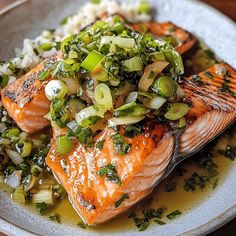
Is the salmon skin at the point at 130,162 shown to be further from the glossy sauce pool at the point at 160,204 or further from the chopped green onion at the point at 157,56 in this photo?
the chopped green onion at the point at 157,56

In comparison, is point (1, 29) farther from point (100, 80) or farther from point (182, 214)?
point (182, 214)

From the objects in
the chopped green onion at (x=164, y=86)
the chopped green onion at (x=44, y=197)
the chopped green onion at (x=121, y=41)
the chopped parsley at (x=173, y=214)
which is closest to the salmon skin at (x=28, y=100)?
the chopped green onion at (x=121, y=41)

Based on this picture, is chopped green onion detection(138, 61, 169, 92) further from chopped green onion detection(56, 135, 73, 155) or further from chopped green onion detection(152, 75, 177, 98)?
chopped green onion detection(56, 135, 73, 155)

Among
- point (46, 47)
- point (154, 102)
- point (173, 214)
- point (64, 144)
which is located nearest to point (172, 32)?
point (46, 47)

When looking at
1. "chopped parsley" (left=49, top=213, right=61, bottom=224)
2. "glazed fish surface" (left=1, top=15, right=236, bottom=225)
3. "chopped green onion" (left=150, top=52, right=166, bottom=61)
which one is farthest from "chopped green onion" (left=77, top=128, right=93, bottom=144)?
"chopped green onion" (left=150, top=52, right=166, bottom=61)

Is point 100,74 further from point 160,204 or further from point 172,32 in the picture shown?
point 172,32
